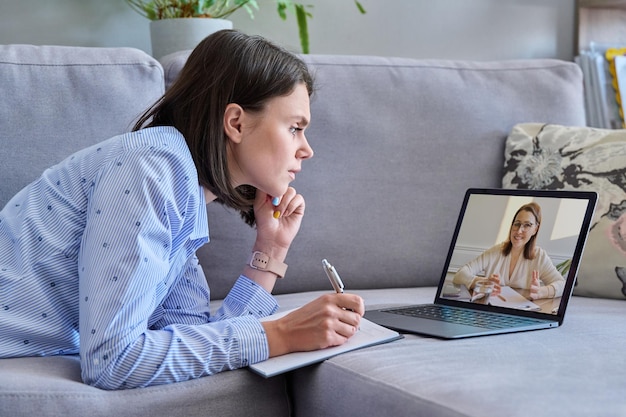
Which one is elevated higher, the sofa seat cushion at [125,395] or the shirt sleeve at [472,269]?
the shirt sleeve at [472,269]

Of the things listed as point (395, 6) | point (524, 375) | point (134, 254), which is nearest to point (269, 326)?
point (134, 254)

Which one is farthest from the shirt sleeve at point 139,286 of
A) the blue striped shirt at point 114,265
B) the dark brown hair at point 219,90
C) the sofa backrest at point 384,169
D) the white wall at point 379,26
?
the white wall at point 379,26

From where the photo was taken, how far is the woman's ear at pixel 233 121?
48.5 inches

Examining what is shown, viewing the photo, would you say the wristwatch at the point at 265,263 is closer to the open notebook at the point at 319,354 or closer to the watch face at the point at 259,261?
the watch face at the point at 259,261

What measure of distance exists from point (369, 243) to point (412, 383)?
2.70ft

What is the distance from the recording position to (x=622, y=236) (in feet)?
5.23

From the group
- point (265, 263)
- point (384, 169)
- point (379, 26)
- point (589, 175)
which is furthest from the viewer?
point (379, 26)

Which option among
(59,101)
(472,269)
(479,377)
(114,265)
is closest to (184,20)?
(59,101)

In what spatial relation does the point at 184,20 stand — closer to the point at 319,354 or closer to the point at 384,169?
the point at 384,169

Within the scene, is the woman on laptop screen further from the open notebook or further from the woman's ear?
the woman's ear

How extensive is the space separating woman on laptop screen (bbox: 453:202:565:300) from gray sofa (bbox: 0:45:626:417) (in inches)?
3.1

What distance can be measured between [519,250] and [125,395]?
2.39ft

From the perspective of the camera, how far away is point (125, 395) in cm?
102

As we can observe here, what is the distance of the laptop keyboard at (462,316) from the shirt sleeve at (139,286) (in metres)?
0.35
